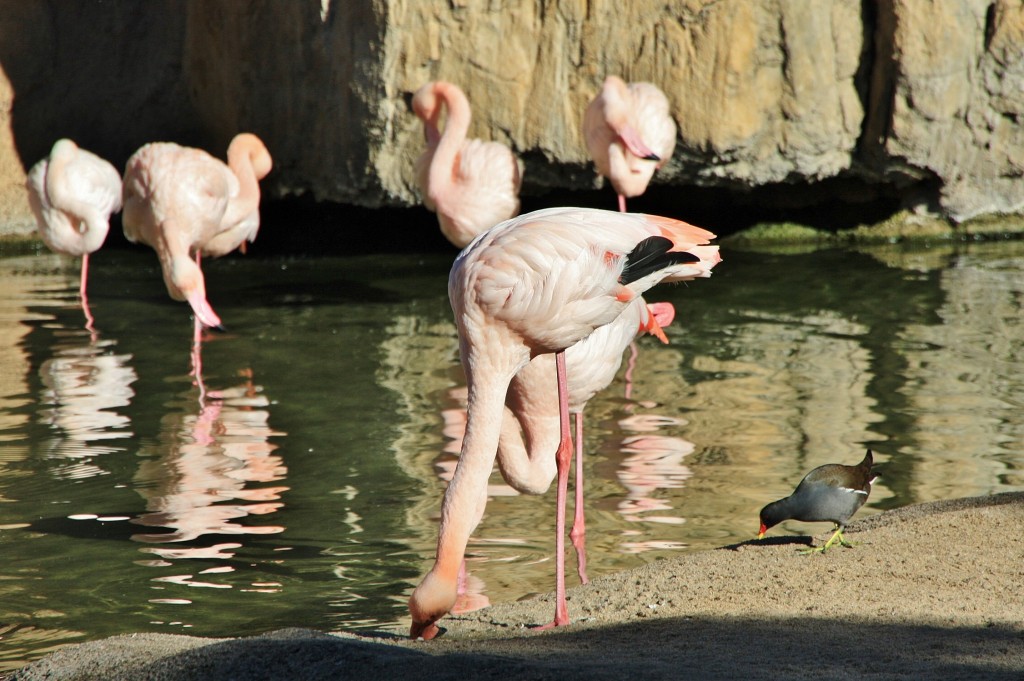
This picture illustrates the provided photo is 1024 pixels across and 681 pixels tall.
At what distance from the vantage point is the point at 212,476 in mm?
4539

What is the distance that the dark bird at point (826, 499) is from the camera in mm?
3256

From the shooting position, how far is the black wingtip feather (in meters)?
3.17

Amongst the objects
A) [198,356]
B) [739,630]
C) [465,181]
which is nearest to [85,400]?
[198,356]

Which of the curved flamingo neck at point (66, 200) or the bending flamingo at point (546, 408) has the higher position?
the curved flamingo neck at point (66, 200)

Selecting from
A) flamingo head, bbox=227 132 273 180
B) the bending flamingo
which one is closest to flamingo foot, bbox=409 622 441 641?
the bending flamingo

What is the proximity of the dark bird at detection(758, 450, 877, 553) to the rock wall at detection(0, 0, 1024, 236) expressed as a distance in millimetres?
5907

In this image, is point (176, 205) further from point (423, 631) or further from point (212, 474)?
point (423, 631)

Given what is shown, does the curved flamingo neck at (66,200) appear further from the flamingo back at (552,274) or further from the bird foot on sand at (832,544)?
the bird foot on sand at (832,544)

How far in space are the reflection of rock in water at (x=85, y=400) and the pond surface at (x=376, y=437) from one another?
0.06ft

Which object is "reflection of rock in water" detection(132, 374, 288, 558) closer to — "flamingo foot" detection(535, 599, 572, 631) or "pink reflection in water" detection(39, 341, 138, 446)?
"pink reflection in water" detection(39, 341, 138, 446)

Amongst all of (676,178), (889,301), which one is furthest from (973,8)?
(889,301)

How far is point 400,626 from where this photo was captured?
3.21 m

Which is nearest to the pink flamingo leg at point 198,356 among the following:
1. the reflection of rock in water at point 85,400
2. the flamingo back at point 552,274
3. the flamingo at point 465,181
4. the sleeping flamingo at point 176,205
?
the sleeping flamingo at point 176,205

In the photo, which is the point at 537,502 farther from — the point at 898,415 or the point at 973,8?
the point at 973,8
